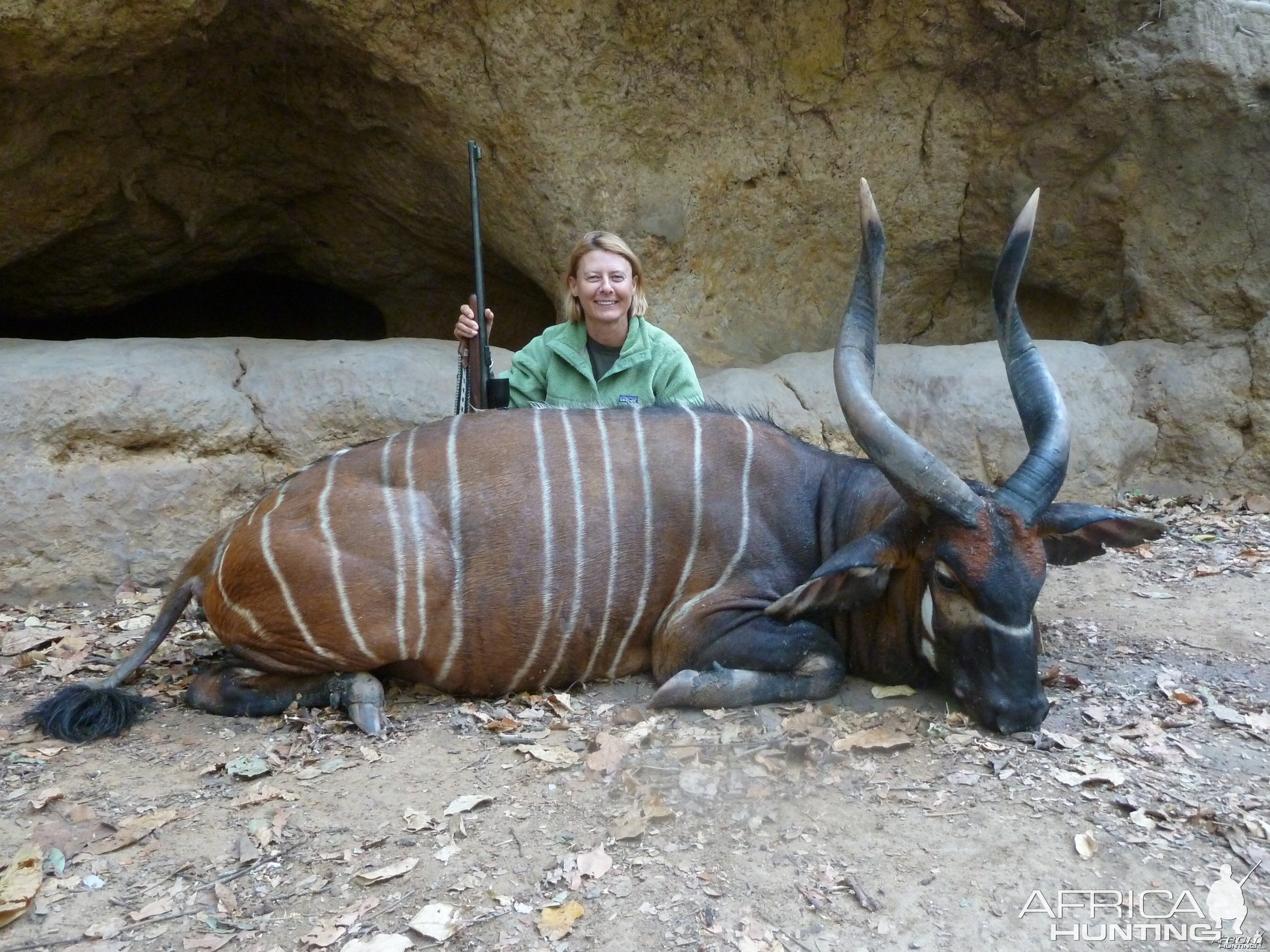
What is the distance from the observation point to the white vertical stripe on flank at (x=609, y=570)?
3.70 m

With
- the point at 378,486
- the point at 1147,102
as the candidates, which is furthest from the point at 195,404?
the point at 1147,102

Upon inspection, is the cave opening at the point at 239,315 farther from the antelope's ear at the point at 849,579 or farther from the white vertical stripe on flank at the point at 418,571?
the antelope's ear at the point at 849,579

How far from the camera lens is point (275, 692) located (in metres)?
3.60

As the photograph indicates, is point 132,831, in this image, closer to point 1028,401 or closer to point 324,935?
point 324,935

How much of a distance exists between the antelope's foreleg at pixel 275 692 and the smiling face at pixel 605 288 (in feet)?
5.99

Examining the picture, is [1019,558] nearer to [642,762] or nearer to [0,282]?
[642,762]

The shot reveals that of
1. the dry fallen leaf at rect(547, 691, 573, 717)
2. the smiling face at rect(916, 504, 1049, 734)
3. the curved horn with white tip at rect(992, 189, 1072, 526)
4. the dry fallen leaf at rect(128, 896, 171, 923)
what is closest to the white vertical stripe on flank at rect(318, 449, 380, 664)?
the dry fallen leaf at rect(547, 691, 573, 717)

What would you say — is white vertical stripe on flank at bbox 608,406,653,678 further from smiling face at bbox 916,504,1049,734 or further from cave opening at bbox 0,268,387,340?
cave opening at bbox 0,268,387,340

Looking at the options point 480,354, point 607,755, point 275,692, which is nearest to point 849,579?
point 607,755

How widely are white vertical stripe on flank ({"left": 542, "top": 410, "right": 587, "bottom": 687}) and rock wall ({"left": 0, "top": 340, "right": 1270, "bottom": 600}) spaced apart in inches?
62.3

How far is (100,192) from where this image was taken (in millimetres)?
5871

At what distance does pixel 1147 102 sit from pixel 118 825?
596 cm

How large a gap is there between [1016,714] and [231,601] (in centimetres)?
258

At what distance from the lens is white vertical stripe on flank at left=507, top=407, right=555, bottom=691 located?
12.0 feet
